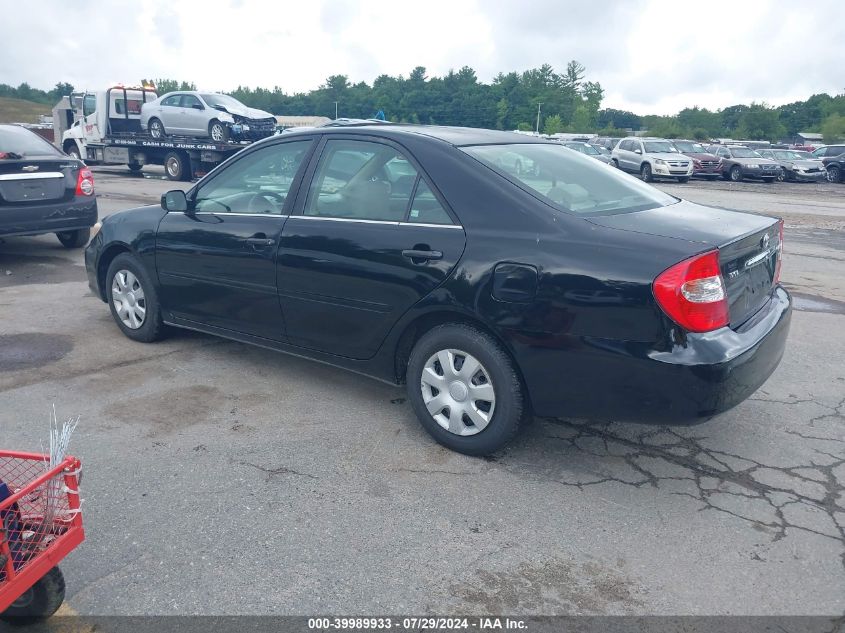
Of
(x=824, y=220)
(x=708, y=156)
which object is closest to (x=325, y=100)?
(x=708, y=156)

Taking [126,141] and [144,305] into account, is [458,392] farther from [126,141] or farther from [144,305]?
[126,141]

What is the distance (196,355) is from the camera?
556cm

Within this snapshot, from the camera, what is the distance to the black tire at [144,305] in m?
5.52

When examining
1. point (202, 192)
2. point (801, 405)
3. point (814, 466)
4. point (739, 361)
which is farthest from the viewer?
point (202, 192)

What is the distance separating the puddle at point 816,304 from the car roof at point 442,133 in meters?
3.95

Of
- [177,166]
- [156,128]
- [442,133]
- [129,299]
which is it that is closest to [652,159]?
[177,166]

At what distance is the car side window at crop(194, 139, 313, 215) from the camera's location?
4684 millimetres

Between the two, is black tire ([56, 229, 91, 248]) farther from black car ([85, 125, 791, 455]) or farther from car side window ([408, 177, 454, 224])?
car side window ([408, 177, 454, 224])

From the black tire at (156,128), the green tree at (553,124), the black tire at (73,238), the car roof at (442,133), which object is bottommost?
the black tire at (73,238)

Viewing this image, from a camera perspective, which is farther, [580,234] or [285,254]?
[285,254]

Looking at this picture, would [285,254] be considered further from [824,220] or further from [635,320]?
[824,220]

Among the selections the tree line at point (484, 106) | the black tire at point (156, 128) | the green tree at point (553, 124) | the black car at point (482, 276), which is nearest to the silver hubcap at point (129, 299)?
the black car at point (482, 276)

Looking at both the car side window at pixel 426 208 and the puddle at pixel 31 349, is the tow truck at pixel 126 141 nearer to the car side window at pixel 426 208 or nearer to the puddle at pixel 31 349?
the puddle at pixel 31 349

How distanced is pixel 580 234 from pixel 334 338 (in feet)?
5.25
